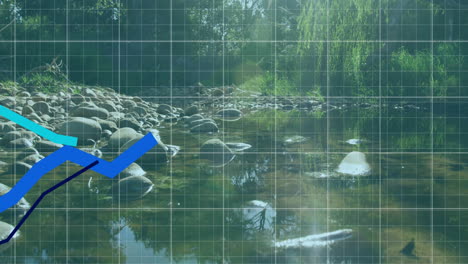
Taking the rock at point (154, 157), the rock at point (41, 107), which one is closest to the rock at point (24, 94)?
the rock at point (41, 107)

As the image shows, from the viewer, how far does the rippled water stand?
14.2ft

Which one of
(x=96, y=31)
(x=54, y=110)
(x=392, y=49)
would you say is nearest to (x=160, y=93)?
(x=96, y=31)

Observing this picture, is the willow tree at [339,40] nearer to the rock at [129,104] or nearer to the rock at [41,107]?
the rock at [129,104]

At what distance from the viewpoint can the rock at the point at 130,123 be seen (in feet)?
20.5

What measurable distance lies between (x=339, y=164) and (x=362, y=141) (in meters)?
0.39

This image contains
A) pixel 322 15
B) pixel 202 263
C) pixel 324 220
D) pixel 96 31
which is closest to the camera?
pixel 202 263

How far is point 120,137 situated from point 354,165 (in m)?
2.63

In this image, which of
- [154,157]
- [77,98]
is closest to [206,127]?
[154,157]

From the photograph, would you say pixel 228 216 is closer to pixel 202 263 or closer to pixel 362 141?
pixel 202 263

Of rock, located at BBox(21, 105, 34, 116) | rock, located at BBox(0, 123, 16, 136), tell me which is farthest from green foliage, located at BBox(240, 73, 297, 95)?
rock, located at BBox(0, 123, 16, 136)

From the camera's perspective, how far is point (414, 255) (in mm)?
4258

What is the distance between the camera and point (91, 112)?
6.06 meters

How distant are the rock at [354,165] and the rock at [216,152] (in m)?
1.17

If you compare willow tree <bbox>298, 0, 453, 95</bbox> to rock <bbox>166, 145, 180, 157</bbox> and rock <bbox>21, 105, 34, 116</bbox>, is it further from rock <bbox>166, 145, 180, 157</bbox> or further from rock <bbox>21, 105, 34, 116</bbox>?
rock <bbox>21, 105, 34, 116</bbox>
